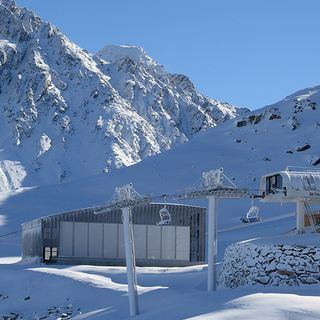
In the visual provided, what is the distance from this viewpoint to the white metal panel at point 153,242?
52844mm

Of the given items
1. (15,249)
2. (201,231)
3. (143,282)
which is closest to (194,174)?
(15,249)

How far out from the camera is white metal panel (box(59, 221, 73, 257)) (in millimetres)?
51281

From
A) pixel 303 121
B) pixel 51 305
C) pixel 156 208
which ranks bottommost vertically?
pixel 51 305

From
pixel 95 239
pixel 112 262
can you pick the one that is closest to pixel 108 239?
pixel 95 239

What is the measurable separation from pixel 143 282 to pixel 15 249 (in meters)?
27.4

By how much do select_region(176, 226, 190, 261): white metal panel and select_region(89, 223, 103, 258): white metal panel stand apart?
201 inches

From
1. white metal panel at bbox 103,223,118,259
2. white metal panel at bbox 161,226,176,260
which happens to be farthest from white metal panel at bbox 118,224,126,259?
white metal panel at bbox 161,226,176,260

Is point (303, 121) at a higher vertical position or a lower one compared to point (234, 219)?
higher

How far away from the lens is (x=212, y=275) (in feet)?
106

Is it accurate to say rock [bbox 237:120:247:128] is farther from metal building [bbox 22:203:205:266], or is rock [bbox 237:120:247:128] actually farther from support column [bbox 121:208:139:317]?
support column [bbox 121:208:139:317]

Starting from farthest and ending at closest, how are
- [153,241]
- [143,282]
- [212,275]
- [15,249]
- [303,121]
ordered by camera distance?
[303,121] → [15,249] → [153,241] → [143,282] → [212,275]

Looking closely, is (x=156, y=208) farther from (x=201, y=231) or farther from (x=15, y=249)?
(x=15, y=249)

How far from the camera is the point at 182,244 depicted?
53.7 meters

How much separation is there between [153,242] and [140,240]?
843mm
